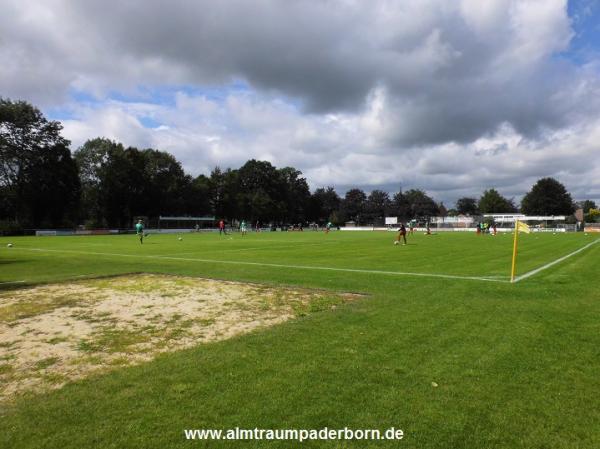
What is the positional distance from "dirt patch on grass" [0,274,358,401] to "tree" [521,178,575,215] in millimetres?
157764

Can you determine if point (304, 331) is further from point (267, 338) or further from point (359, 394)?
point (359, 394)

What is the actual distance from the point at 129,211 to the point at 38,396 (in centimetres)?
9596

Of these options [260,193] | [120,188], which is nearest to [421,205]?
[260,193]

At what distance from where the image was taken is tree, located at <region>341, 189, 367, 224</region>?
171625 mm

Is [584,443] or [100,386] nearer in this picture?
[584,443]

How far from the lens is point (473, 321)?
8.38m

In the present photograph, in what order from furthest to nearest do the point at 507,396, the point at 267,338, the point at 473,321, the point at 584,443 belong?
the point at 473,321 → the point at 267,338 → the point at 507,396 → the point at 584,443

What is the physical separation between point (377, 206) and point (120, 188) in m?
107

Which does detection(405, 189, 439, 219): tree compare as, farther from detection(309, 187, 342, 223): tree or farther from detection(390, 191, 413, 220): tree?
detection(309, 187, 342, 223): tree

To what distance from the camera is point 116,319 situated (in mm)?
8602

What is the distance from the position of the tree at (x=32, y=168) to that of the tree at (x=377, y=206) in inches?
4383

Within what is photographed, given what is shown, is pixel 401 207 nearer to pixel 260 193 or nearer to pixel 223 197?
pixel 260 193

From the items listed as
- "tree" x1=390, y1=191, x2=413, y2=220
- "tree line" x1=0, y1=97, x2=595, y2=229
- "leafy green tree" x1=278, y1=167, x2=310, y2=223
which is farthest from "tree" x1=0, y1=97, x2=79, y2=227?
"tree" x1=390, y1=191, x2=413, y2=220

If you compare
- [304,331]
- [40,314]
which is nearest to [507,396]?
[304,331]
